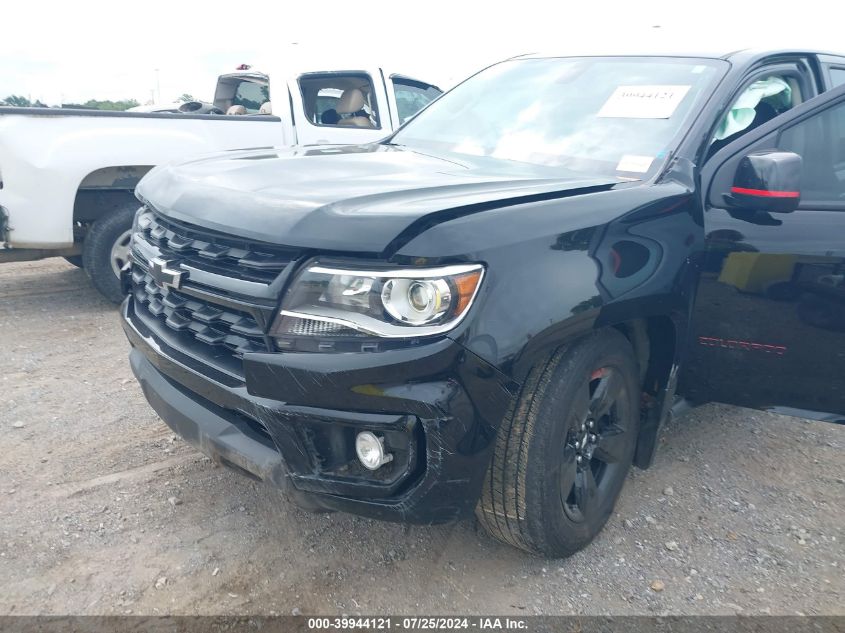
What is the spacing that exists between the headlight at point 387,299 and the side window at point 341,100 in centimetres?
478

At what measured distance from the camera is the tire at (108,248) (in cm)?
539

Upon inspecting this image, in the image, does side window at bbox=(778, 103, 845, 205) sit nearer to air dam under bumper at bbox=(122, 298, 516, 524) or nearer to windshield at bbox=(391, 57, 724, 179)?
windshield at bbox=(391, 57, 724, 179)

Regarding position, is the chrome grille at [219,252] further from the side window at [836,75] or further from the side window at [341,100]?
the side window at [341,100]

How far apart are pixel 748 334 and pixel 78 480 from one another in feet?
9.29

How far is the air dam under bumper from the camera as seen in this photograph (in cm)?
193

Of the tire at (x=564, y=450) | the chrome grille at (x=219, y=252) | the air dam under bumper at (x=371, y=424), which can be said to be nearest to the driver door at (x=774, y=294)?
the tire at (x=564, y=450)

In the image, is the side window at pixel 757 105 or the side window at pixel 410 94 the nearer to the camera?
the side window at pixel 757 105

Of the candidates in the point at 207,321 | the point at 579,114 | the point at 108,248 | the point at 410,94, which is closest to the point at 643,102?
the point at 579,114

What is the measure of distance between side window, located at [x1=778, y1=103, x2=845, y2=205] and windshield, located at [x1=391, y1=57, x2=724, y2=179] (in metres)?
0.42

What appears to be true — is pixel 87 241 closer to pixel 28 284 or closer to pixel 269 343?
pixel 28 284

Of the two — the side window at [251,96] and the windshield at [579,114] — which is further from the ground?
the windshield at [579,114]

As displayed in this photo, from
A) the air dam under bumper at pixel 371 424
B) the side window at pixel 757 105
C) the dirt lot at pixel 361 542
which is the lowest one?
the dirt lot at pixel 361 542

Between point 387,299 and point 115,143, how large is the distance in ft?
13.6

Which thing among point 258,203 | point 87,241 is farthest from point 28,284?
point 258,203
